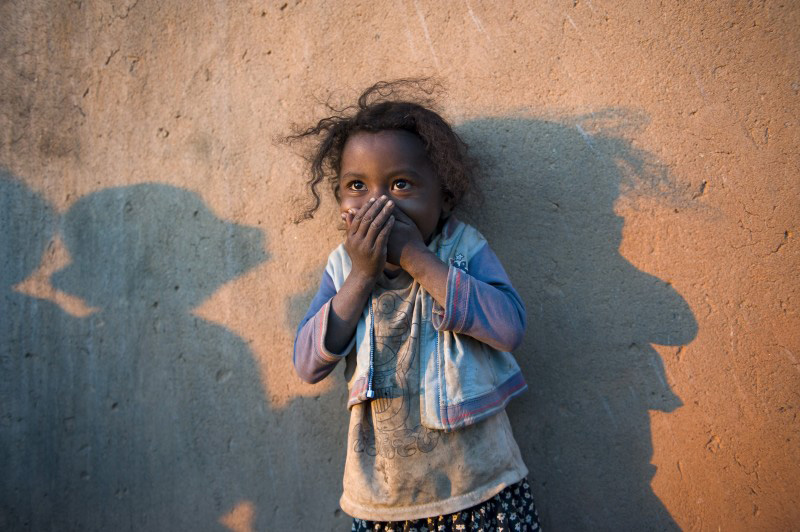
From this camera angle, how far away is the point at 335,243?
190cm

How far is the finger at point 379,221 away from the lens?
1.34 m

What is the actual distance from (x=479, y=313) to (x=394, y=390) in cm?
33

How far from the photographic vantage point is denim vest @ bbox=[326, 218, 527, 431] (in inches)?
53.3

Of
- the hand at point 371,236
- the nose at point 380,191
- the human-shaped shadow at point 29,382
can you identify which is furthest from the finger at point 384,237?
the human-shaped shadow at point 29,382

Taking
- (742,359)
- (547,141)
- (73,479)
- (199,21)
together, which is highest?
(199,21)

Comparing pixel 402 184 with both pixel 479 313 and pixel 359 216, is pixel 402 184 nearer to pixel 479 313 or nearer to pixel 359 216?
pixel 359 216

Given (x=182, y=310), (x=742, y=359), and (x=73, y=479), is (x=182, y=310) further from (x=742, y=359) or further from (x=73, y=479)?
(x=742, y=359)

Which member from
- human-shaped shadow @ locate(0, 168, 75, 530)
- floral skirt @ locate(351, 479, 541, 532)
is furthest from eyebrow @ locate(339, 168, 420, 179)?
human-shaped shadow @ locate(0, 168, 75, 530)

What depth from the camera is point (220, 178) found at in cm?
202

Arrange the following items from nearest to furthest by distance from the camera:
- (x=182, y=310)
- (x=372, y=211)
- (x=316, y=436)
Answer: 1. (x=372, y=211)
2. (x=316, y=436)
3. (x=182, y=310)

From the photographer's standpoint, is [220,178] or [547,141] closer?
[547,141]

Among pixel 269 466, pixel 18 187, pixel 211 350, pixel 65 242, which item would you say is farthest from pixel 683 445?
pixel 18 187

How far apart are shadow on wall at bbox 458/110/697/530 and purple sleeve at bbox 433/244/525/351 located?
41cm

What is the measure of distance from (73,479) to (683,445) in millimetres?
2318
